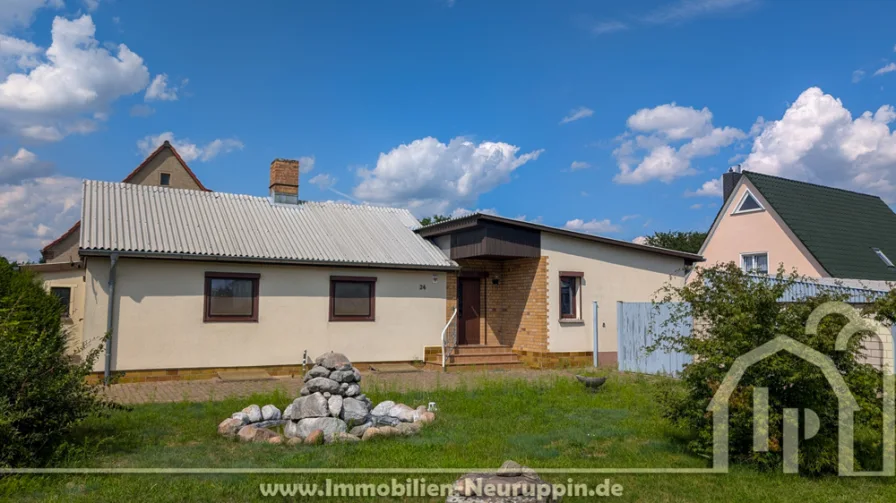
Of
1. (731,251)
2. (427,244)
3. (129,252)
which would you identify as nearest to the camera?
(129,252)

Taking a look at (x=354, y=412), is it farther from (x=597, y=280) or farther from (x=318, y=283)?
(x=597, y=280)

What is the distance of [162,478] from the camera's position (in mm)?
5938

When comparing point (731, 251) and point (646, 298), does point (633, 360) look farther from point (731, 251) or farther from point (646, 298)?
point (731, 251)

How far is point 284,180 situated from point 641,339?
10.7 meters

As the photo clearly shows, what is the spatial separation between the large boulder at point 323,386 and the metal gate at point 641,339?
8199mm

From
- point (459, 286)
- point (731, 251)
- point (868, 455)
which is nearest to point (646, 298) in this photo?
point (459, 286)

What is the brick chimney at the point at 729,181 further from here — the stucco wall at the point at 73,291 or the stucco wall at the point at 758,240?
the stucco wall at the point at 73,291

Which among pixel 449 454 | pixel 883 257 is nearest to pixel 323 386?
pixel 449 454

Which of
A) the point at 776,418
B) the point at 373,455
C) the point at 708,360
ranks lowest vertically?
the point at 373,455

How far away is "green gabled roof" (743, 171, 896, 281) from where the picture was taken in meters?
21.7

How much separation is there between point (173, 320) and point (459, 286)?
25.3ft

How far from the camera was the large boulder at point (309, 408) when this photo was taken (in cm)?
830

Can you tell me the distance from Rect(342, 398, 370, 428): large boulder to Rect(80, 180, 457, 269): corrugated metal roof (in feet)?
22.5
